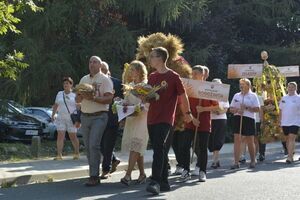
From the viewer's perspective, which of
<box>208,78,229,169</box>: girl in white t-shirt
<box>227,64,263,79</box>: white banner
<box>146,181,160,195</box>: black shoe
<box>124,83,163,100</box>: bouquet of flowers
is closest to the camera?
<box>146,181,160,195</box>: black shoe

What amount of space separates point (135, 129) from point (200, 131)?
115 cm

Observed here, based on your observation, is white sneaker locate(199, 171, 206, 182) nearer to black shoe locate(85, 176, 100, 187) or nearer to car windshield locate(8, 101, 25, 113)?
black shoe locate(85, 176, 100, 187)

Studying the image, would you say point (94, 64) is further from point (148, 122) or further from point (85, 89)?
point (148, 122)

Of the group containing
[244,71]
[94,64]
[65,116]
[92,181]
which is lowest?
[92,181]

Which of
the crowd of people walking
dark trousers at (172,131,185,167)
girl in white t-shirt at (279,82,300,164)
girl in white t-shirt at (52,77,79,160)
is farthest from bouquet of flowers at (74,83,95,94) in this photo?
girl in white t-shirt at (279,82,300,164)

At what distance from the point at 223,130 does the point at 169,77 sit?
4196 mm

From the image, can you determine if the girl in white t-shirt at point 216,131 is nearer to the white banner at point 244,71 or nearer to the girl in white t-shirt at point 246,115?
the girl in white t-shirt at point 246,115

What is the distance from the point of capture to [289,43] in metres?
27.0

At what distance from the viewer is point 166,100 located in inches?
328

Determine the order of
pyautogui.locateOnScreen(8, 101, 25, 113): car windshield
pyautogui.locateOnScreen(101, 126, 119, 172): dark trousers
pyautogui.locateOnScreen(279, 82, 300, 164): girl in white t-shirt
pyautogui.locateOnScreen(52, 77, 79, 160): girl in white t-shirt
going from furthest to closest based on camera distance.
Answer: pyautogui.locateOnScreen(8, 101, 25, 113): car windshield → pyautogui.locateOnScreen(279, 82, 300, 164): girl in white t-shirt → pyautogui.locateOnScreen(52, 77, 79, 160): girl in white t-shirt → pyautogui.locateOnScreen(101, 126, 119, 172): dark trousers

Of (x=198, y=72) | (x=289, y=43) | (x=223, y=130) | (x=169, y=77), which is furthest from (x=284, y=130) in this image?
(x=289, y=43)

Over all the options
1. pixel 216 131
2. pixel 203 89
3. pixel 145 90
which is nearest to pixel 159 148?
pixel 145 90

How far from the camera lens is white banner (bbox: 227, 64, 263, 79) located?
13.7m

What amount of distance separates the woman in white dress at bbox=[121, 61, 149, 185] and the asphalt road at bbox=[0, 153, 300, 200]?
483 millimetres
